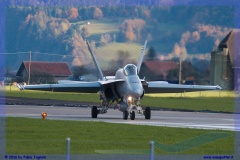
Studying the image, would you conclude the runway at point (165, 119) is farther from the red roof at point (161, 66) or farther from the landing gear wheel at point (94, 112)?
the red roof at point (161, 66)

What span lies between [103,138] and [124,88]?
583 inches

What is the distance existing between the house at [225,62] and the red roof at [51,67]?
776 cm

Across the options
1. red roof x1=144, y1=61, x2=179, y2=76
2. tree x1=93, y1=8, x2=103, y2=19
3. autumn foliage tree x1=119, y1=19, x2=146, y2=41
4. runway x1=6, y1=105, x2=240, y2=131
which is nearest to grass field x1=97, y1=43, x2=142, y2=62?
autumn foliage tree x1=119, y1=19, x2=146, y2=41

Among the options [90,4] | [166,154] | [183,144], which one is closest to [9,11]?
[90,4]

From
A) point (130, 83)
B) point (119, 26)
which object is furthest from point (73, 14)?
point (130, 83)

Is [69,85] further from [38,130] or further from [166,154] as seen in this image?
[166,154]

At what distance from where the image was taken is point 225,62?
4950 cm

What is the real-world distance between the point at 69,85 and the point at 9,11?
9.62 meters

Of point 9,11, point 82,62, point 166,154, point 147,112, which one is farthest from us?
point 82,62

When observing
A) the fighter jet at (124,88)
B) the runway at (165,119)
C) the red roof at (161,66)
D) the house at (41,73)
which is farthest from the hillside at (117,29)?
the house at (41,73)

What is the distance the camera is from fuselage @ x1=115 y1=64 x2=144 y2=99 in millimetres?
41356

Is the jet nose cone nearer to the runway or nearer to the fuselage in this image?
the fuselage

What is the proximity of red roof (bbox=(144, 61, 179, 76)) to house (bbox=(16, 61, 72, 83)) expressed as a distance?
4.71 m

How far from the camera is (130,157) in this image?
20438 millimetres
